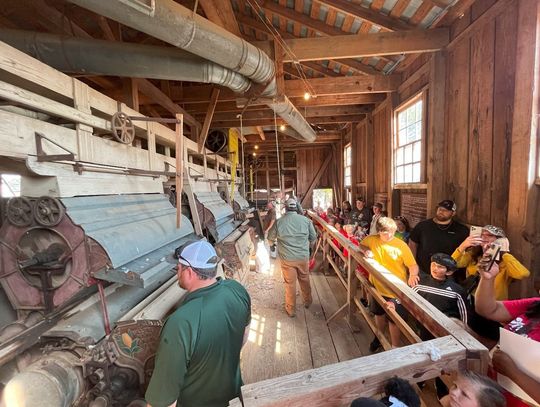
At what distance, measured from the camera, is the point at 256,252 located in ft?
20.1

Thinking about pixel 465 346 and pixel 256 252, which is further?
pixel 256 252

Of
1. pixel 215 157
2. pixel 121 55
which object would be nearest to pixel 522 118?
pixel 121 55

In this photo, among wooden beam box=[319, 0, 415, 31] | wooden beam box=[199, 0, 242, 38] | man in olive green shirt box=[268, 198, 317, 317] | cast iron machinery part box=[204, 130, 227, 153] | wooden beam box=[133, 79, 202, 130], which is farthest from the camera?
cast iron machinery part box=[204, 130, 227, 153]

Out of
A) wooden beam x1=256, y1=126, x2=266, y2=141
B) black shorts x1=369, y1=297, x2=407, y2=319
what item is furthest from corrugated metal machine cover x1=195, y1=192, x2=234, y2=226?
wooden beam x1=256, y1=126, x2=266, y2=141

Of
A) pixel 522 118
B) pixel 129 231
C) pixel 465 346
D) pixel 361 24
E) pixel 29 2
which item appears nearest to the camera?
pixel 465 346

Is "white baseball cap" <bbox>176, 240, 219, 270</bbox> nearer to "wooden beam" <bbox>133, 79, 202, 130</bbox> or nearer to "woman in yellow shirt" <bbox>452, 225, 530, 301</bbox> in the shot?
"woman in yellow shirt" <bbox>452, 225, 530, 301</bbox>

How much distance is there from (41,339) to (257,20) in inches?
181

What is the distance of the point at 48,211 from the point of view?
1.59m

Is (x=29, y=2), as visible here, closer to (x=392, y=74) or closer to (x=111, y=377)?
(x=111, y=377)

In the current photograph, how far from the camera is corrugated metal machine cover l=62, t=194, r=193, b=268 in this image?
168 cm

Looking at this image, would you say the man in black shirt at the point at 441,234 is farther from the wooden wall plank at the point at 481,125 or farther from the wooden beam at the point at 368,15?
the wooden beam at the point at 368,15

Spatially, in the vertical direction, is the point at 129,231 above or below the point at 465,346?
above

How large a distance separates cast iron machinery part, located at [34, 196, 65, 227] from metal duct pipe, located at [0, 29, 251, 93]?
143cm

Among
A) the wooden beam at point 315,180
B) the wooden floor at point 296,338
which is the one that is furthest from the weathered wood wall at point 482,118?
the wooden beam at point 315,180
